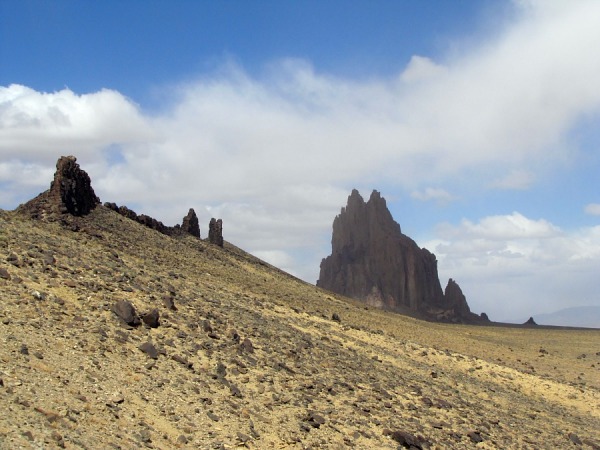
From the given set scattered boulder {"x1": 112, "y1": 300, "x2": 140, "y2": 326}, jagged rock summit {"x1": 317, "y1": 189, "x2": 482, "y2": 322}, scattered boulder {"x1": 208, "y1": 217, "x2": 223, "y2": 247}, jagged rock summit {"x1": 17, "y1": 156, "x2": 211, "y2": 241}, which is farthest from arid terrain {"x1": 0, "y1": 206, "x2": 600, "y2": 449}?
jagged rock summit {"x1": 317, "y1": 189, "x2": 482, "y2": 322}

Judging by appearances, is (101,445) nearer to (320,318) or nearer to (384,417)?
Result: (384,417)

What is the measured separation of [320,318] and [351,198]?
15038 cm

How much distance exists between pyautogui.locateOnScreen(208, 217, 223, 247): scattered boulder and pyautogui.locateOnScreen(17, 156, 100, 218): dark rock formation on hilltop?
24.3 m

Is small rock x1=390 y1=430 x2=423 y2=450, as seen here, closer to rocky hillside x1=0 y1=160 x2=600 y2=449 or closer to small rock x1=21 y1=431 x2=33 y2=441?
rocky hillside x1=0 y1=160 x2=600 y2=449

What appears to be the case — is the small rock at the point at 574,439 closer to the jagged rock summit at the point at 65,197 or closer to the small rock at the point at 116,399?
the small rock at the point at 116,399

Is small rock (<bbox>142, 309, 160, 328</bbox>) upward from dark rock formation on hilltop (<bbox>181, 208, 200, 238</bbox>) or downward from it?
downward

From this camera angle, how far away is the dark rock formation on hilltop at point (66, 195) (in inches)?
1407

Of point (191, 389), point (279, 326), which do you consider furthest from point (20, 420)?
point (279, 326)

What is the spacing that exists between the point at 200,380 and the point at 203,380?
12cm

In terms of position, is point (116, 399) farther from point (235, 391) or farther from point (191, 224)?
point (191, 224)

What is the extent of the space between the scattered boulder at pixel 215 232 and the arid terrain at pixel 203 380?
34109mm

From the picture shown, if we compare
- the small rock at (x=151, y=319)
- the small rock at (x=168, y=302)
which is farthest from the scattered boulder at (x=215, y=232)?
the small rock at (x=151, y=319)

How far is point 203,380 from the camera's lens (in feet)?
50.9

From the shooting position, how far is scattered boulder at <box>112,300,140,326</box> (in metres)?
17.1
